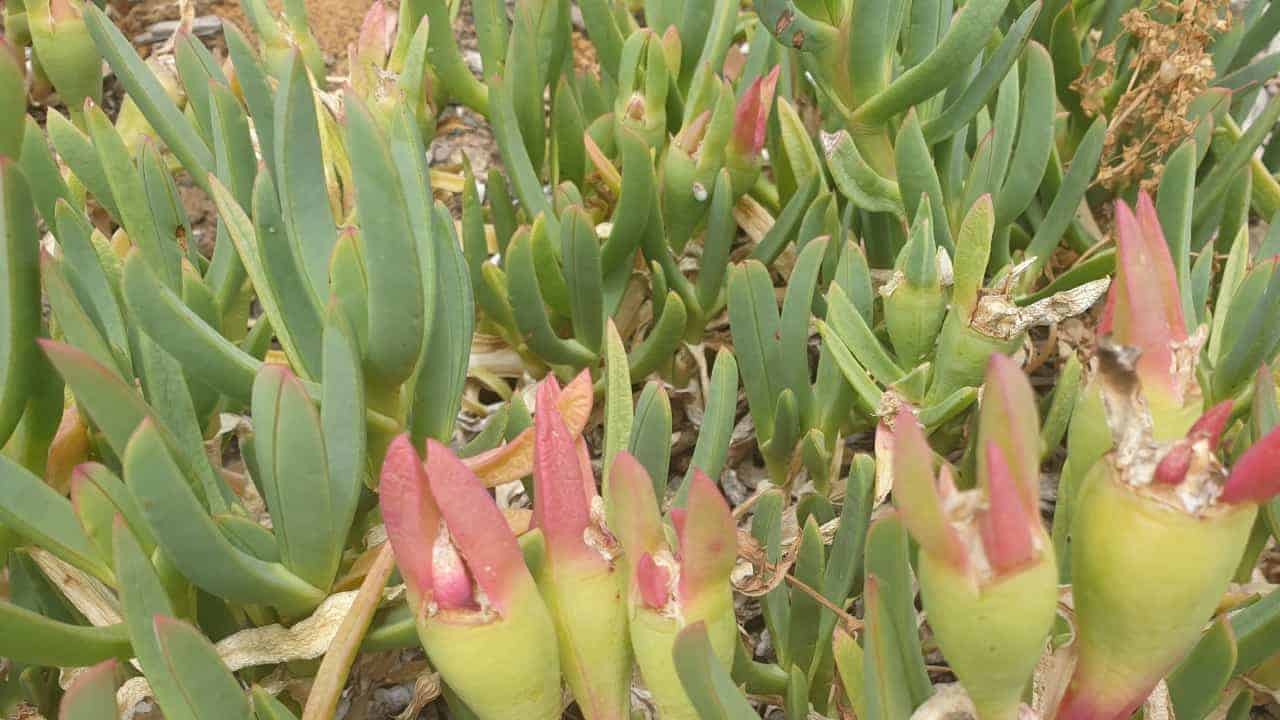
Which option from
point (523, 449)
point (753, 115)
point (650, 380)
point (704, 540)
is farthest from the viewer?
point (753, 115)

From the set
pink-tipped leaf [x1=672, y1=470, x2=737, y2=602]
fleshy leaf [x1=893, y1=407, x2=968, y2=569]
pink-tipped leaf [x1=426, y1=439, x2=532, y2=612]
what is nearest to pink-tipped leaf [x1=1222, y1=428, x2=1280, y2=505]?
fleshy leaf [x1=893, y1=407, x2=968, y2=569]

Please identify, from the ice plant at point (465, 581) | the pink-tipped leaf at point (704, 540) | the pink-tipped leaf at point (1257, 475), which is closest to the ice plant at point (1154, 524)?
the pink-tipped leaf at point (1257, 475)

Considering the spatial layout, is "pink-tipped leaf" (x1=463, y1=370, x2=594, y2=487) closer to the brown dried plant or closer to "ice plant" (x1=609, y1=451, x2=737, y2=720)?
"ice plant" (x1=609, y1=451, x2=737, y2=720)

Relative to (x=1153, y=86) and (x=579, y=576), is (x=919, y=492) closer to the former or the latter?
(x=579, y=576)

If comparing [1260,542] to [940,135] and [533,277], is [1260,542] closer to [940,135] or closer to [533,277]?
[940,135]

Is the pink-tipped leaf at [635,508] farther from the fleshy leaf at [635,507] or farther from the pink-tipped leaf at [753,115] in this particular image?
the pink-tipped leaf at [753,115]

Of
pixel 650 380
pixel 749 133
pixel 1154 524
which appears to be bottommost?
pixel 650 380

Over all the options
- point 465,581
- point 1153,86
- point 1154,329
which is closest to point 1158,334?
point 1154,329
